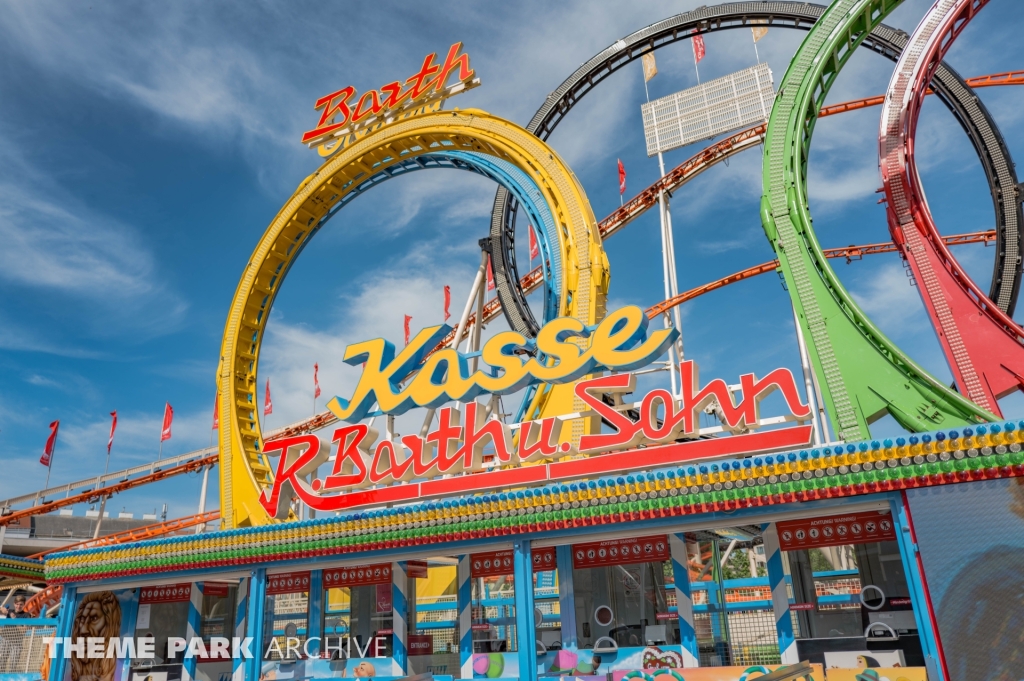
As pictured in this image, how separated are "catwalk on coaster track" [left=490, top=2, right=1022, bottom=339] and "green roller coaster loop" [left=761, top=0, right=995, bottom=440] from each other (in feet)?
20.0

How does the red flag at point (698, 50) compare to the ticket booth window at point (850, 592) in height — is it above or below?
above

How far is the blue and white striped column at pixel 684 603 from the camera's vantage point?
10.2m

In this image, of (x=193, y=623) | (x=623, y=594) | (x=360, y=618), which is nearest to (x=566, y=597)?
(x=623, y=594)

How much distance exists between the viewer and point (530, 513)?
10.4 m

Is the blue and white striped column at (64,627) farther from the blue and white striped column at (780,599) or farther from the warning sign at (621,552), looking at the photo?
the blue and white striped column at (780,599)

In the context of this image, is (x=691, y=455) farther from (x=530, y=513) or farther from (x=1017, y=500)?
→ (x=1017, y=500)

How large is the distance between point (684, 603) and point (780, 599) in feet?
4.05

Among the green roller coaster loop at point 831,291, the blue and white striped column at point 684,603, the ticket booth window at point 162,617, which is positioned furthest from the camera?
the ticket booth window at point 162,617

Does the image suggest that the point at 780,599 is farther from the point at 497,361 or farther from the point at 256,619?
the point at 256,619

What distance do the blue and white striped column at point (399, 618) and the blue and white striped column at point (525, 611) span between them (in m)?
2.69

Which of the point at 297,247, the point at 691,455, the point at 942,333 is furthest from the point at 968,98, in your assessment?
the point at 297,247

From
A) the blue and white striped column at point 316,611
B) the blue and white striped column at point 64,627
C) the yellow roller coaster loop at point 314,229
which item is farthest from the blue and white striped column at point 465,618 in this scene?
the blue and white striped column at point 64,627

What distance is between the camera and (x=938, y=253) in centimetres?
1288

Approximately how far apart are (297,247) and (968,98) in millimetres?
16748
